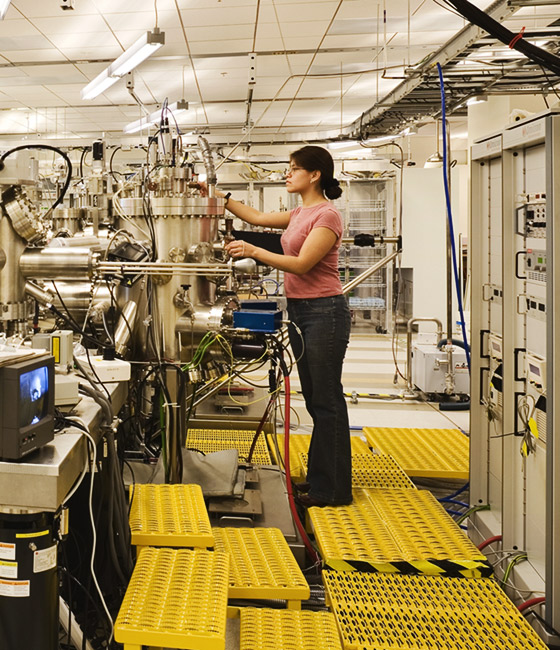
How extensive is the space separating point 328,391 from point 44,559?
133 centimetres

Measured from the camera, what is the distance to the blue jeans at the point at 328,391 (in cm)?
245

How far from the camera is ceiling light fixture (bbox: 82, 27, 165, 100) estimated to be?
3875 mm

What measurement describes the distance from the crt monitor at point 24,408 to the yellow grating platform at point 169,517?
599 mm

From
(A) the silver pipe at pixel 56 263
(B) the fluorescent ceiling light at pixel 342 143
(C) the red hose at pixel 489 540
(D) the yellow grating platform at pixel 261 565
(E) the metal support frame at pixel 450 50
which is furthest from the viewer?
(B) the fluorescent ceiling light at pixel 342 143

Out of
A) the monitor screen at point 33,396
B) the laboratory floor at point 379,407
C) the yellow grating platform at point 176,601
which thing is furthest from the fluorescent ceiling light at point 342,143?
the monitor screen at point 33,396

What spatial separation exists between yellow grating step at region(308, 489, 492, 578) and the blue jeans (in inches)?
4.3

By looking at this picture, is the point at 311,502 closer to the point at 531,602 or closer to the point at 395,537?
the point at 395,537

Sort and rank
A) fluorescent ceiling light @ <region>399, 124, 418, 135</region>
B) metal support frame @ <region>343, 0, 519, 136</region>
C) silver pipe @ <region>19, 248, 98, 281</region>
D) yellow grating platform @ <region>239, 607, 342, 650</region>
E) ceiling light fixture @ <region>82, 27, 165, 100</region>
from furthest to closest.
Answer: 1. fluorescent ceiling light @ <region>399, 124, 418, 135</region>
2. ceiling light fixture @ <region>82, 27, 165, 100</region>
3. metal support frame @ <region>343, 0, 519, 136</region>
4. silver pipe @ <region>19, 248, 98, 281</region>
5. yellow grating platform @ <region>239, 607, 342, 650</region>

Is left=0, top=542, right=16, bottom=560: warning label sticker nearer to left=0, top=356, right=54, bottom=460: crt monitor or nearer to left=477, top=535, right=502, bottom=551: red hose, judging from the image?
left=0, top=356, right=54, bottom=460: crt monitor

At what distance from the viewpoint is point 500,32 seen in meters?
2.05

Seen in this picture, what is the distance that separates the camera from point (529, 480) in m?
2.14

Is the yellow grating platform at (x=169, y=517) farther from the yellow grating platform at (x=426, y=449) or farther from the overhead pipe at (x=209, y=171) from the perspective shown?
the overhead pipe at (x=209, y=171)

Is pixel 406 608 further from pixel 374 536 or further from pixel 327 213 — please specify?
pixel 327 213

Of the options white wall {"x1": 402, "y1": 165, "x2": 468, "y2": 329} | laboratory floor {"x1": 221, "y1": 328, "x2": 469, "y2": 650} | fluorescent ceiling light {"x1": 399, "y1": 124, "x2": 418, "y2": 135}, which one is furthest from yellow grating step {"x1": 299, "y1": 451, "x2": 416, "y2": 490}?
white wall {"x1": 402, "y1": 165, "x2": 468, "y2": 329}
